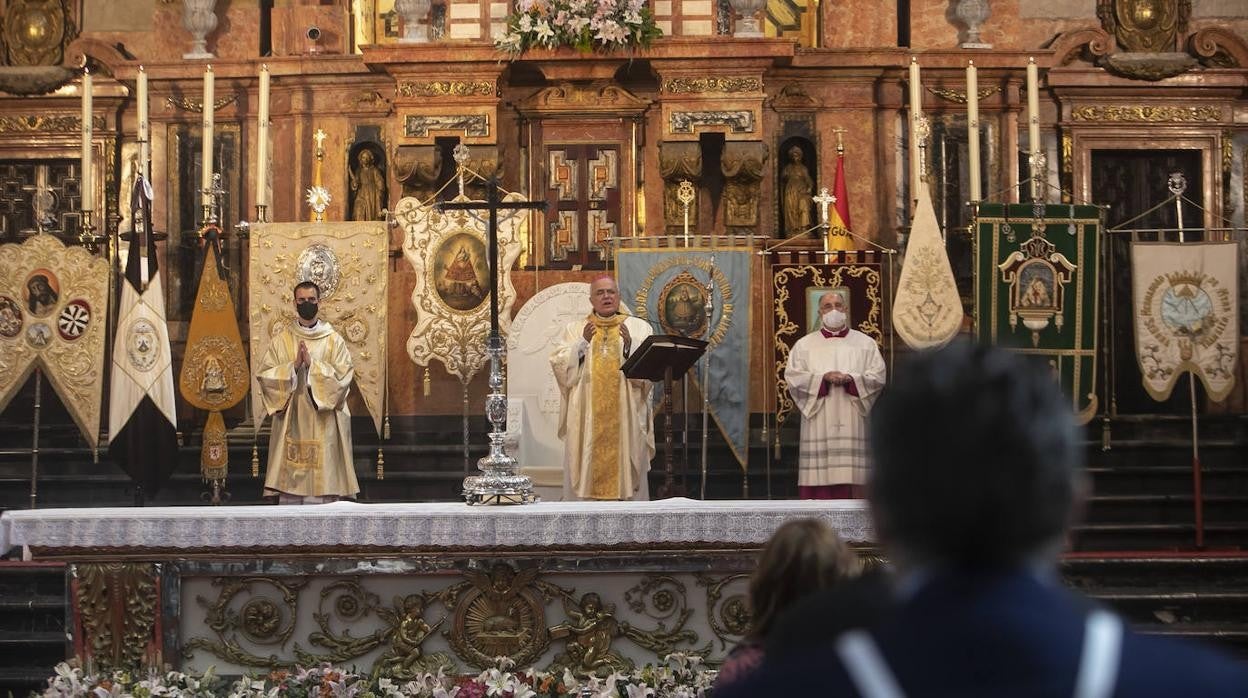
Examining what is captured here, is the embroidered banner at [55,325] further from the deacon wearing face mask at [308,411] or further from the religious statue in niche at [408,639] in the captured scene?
the religious statue in niche at [408,639]

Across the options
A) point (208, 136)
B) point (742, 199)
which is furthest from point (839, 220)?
point (208, 136)

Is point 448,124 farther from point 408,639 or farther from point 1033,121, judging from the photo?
point 408,639

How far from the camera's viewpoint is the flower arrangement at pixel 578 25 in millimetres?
11680

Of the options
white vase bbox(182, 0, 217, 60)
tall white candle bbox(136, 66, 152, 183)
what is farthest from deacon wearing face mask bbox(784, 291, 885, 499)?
white vase bbox(182, 0, 217, 60)

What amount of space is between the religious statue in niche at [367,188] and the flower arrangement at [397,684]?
225 inches

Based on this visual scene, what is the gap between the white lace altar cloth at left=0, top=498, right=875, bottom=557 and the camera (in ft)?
23.6

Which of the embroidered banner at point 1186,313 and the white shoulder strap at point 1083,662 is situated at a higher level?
the embroidered banner at point 1186,313

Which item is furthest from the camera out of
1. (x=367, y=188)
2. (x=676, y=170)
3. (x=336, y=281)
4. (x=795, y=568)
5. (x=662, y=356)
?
(x=367, y=188)

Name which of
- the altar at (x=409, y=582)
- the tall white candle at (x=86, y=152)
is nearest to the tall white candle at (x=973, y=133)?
the altar at (x=409, y=582)

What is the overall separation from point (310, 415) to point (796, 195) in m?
4.01

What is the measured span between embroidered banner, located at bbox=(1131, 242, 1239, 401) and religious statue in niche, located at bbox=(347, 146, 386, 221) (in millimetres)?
5487

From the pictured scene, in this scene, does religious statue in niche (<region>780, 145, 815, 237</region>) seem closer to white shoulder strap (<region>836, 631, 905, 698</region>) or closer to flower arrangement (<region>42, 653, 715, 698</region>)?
flower arrangement (<region>42, 653, 715, 698</region>)

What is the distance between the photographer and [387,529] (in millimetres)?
7211

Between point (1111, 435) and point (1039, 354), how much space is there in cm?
137
